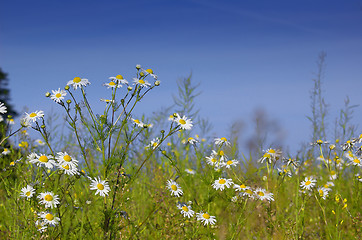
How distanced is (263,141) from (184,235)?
1.57 metres

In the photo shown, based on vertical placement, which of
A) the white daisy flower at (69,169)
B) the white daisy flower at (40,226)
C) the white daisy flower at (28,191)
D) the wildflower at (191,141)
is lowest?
the white daisy flower at (40,226)

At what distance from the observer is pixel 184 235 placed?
135 inches

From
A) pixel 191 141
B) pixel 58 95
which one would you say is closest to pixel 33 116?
pixel 58 95

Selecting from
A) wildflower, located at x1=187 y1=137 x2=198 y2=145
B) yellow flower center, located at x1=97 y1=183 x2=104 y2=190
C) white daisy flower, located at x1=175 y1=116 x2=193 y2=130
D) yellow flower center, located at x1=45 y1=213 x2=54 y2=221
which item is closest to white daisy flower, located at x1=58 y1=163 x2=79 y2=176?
yellow flower center, located at x1=97 y1=183 x2=104 y2=190

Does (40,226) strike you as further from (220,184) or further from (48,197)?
(220,184)

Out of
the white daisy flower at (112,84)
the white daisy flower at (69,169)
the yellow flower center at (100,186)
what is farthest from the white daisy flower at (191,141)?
the white daisy flower at (69,169)

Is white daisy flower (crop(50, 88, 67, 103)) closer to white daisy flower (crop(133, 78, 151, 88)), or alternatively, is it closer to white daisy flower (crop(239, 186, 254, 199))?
white daisy flower (crop(133, 78, 151, 88))

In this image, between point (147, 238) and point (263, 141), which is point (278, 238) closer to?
point (147, 238)

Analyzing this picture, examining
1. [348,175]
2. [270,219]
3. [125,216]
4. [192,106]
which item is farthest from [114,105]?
[348,175]

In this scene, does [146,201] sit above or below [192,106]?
below

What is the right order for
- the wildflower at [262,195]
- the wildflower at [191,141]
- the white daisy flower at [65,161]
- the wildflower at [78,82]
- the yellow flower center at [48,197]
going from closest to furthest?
the yellow flower center at [48,197]
the white daisy flower at [65,161]
the wildflower at [78,82]
the wildflower at [262,195]
the wildflower at [191,141]

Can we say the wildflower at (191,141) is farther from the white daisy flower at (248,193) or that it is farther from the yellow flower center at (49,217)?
the yellow flower center at (49,217)

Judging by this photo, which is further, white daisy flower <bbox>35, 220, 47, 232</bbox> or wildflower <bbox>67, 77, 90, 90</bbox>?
wildflower <bbox>67, 77, 90, 90</bbox>

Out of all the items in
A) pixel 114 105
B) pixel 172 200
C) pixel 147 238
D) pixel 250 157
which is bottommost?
pixel 147 238
